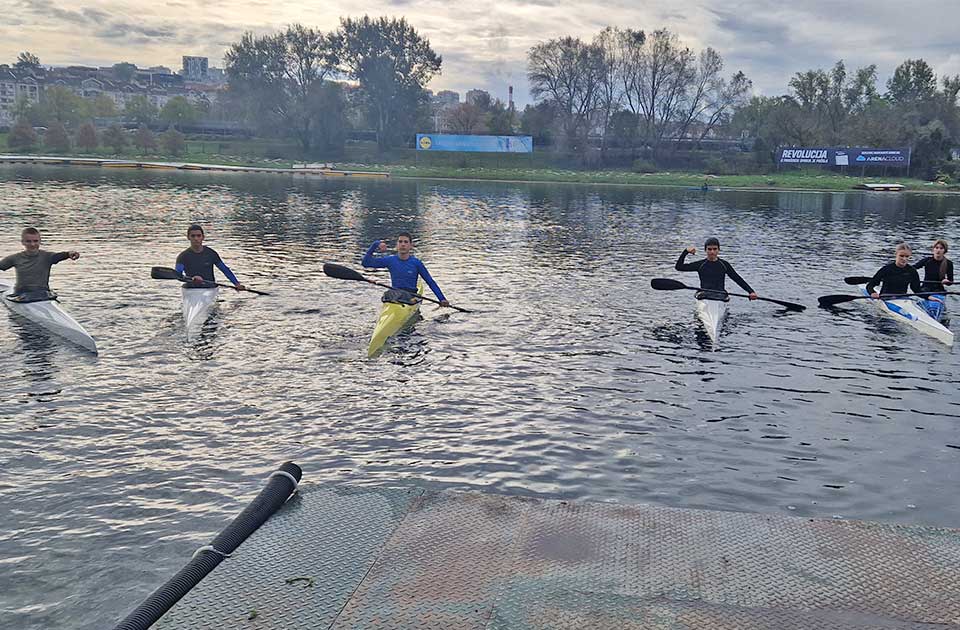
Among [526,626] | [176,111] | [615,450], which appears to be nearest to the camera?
[526,626]

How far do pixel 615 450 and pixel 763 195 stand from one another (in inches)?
2840

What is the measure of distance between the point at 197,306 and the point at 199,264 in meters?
1.71

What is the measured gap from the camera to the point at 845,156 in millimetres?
96375

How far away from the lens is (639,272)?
1060 inches

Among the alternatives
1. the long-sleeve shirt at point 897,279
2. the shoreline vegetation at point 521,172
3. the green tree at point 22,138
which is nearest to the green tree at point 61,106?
the shoreline vegetation at point 521,172

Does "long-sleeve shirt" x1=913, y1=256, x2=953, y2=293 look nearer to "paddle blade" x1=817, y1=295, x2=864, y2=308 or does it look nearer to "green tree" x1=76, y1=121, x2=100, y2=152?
"paddle blade" x1=817, y1=295, x2=864, y2=308

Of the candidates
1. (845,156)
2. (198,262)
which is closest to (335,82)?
(845,156)

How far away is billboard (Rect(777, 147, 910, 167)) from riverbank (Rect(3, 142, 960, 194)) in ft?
5.37

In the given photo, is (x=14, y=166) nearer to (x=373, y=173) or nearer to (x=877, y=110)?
(x=373, y=173)

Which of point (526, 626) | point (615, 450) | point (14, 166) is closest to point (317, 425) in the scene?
→ point (615, 450)

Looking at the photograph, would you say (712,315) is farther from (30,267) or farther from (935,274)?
(30,267)

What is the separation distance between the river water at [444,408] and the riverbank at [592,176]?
68.2 m

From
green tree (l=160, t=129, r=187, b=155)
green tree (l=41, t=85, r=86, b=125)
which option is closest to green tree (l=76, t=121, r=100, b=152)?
green tree (l=160, t=129, r=187, b=155)

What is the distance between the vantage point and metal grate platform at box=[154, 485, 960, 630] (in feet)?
19.0
